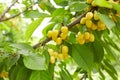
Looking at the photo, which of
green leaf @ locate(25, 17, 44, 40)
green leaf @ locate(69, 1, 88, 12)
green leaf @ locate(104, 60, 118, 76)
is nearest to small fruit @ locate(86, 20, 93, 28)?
green leaf @ locate(69, 1, 88, 12)

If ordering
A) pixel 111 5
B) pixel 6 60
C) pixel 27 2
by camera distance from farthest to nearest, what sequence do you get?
pixel 27 2, pixel 6 60, pixel 111 5

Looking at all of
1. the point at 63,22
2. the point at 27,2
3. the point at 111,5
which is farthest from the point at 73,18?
the point at 27,2

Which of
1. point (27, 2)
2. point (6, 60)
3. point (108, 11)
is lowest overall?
point (27, 2)

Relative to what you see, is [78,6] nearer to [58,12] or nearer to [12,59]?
[58,12]

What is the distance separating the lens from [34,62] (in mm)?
761

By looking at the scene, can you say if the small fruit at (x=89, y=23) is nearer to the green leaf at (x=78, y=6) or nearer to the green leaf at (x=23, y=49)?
the green leaf at (x=78, y=6)

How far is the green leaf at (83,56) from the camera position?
2.93ft

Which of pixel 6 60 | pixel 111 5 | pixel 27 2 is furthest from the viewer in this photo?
pixel 27 2

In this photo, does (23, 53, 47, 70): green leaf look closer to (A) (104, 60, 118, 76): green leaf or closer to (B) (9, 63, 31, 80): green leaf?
(B) (9, 63, 31, 80): green leaf

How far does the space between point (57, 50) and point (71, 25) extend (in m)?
0.09

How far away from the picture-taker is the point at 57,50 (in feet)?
2.97

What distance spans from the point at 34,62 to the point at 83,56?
0.19 meters

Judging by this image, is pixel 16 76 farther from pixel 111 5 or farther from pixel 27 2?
pixel 27 2

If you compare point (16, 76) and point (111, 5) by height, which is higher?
point (111, 5)
